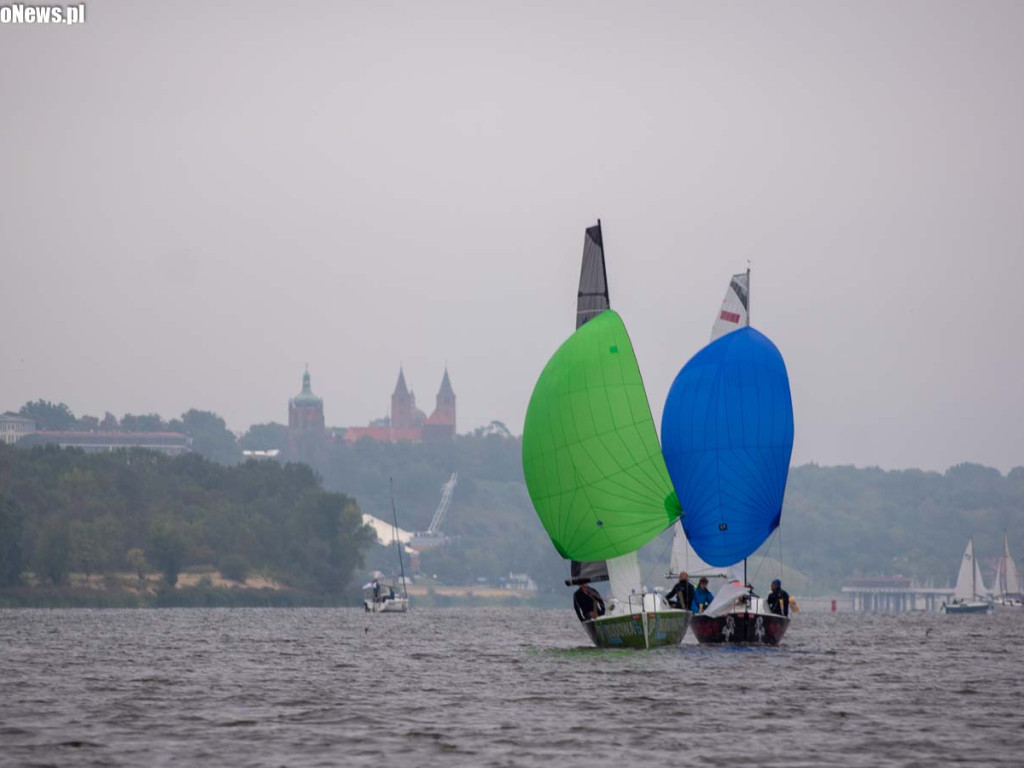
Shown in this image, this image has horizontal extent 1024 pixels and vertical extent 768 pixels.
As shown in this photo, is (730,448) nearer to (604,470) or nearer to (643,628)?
(604,470)

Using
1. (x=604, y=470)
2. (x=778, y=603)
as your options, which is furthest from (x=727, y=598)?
(x=604, y=470)

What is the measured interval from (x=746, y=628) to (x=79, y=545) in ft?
447

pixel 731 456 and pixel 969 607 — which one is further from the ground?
pixel 731 456

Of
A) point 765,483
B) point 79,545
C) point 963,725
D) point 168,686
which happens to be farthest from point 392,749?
point 79,545

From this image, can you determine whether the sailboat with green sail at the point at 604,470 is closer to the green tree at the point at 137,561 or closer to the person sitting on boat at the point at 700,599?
the person sitting on boat at the point at 700,599

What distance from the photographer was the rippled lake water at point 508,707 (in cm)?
3269

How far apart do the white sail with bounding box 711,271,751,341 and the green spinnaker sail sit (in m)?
8.01

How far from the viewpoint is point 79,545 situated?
187 meters

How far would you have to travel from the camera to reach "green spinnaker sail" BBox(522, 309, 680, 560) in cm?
5631

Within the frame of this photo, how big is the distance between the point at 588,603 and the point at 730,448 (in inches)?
273

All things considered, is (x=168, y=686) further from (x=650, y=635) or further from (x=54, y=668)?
(x=650, y=635)

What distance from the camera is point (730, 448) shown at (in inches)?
2362

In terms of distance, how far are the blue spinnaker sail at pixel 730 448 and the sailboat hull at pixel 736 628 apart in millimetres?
2116

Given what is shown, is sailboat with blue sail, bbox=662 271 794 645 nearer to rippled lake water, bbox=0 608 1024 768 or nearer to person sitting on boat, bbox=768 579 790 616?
person sitting on boat, bbox=768 579 790 616
